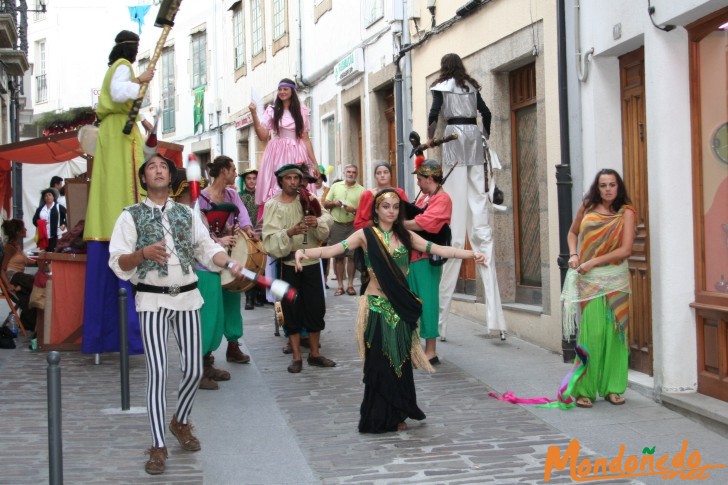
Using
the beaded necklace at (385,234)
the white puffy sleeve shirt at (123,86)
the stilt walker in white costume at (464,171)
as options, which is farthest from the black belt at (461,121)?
the white puffy sleeve shirt at (123,86)

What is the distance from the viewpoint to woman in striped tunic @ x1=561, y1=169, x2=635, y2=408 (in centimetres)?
756

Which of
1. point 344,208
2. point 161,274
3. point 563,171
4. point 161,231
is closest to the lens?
point 161,274

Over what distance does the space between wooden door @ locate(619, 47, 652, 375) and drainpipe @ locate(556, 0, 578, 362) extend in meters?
0.59

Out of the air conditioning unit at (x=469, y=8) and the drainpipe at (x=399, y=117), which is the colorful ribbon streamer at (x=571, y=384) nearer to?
the air conditioning unit at (x=469, y=8)

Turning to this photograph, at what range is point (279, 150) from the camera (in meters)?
10.9

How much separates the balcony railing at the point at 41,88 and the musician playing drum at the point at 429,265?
38235 millimetres

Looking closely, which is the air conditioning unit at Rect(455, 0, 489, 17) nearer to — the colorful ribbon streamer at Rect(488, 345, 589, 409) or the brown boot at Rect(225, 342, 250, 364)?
the brown boot at Rect(225, 342, 250, 364)

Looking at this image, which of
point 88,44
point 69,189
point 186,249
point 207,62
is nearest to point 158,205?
point 186,249

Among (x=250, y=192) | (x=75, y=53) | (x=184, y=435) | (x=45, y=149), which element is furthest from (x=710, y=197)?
(x=75, y=53)

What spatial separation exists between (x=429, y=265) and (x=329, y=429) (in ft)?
7.98

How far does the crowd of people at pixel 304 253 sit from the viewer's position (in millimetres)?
6336

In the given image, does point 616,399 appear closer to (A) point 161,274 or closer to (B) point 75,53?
(A) point 161,274

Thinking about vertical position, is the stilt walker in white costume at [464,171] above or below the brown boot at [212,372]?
above

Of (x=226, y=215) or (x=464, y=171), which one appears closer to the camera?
(x=226, y=215)
